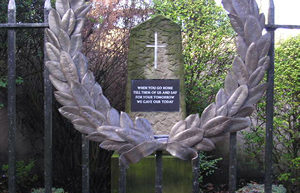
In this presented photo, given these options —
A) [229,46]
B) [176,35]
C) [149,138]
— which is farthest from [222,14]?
[149,138]

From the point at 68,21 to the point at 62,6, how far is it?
14 centimetres

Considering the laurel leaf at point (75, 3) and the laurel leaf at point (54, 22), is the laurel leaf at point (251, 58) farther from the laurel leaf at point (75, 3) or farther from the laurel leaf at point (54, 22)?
the laurel leaf at point (54, 22)

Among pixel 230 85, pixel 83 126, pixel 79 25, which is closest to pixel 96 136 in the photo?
pixel 83 126

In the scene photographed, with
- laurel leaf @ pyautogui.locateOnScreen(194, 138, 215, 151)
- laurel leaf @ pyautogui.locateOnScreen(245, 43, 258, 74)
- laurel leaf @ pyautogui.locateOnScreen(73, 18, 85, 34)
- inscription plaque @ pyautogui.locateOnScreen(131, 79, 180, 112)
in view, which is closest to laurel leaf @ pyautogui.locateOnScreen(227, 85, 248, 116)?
laurel leaf @ pyautogui.locateOnScreen(245, 43, 258, 74)

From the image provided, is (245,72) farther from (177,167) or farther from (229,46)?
(229,46)

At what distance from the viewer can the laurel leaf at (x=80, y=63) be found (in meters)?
2.46

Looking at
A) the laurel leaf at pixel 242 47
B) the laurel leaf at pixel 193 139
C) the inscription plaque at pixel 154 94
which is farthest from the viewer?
the inscription plaque at pixel 154 94

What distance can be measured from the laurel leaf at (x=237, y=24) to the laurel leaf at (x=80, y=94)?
1.27 m

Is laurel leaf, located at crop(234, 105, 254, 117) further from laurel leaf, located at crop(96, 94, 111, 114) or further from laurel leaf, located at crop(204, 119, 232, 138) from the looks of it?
laurel leaf, located at crop(96, 94, 111, 114)

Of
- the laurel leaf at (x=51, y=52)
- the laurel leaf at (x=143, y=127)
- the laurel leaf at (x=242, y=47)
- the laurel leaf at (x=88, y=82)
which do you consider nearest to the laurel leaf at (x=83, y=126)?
the laurel leaf at (x=88, y=82)

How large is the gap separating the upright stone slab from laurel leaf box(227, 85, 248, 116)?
3.50ft

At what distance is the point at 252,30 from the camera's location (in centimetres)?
247

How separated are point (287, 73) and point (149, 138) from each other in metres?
2.63

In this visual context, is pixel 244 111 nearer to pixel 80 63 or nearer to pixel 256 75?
pixel 256 75
